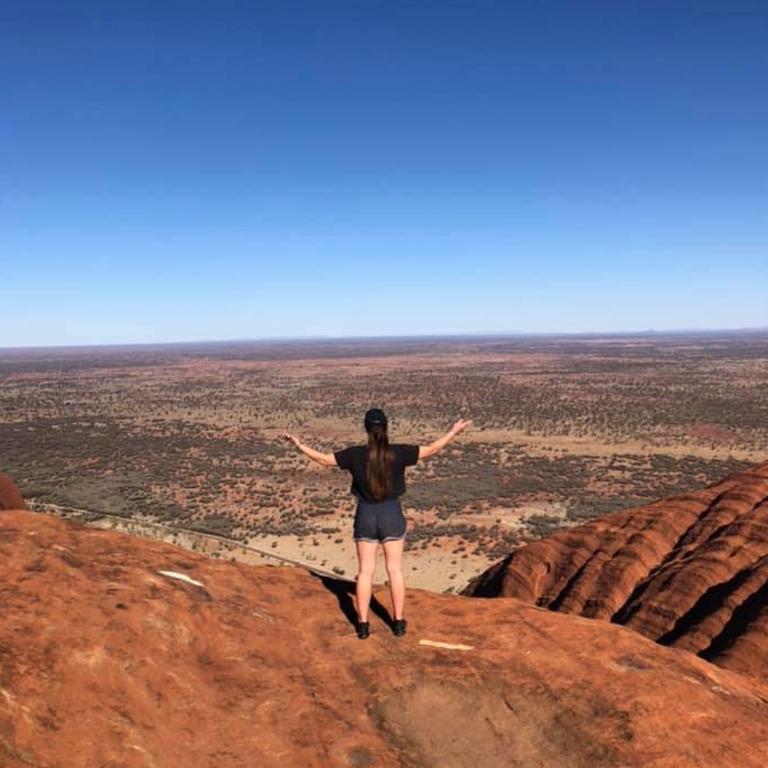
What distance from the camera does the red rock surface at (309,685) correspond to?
14.7ft

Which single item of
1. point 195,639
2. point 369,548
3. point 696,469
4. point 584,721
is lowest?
point 696,469

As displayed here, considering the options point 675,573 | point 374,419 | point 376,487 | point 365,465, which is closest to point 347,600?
point 376,487

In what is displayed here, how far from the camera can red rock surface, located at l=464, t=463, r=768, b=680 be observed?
9281mm

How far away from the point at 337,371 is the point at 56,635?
15200cm

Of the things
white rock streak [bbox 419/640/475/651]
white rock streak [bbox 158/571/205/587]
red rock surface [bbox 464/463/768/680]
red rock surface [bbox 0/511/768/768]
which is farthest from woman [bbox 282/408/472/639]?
red rock surface [bbox 464/463/768/680]

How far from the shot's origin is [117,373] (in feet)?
520

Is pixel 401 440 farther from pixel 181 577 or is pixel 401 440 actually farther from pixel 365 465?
pixel 365 465

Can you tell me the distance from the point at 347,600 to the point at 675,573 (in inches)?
268

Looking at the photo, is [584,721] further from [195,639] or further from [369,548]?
[195,639]

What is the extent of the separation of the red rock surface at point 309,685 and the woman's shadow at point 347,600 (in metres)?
0.09

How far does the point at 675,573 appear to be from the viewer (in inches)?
432

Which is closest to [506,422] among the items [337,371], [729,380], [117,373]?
[729,380]

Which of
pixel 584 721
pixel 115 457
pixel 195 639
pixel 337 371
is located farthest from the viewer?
pixel 337 371

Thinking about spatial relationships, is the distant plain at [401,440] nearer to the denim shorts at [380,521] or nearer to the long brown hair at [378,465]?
the denim shorts at [380,521]
